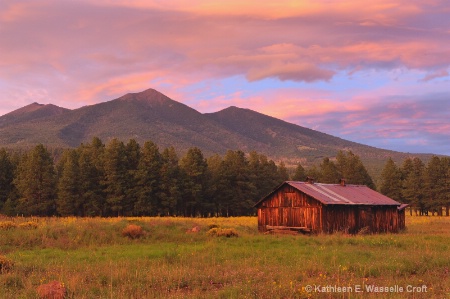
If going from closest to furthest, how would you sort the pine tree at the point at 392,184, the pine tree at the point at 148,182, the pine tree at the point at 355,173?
the pine tree at the point at 148,182 → the pine tree at the point at 355,173 → the pine tree at the point at 392,184

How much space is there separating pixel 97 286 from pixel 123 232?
1348 centimetres

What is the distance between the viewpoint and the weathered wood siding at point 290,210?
3412 centimetres

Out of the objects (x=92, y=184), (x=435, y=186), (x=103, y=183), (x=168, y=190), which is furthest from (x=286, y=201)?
(x=435, y=186)

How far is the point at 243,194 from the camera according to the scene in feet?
226

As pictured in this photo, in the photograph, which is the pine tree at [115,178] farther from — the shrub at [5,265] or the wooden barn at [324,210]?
the shrub at [5,265]

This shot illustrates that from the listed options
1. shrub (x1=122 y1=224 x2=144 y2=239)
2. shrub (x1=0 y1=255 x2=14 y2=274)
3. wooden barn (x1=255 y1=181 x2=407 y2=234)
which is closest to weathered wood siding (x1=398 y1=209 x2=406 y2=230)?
wooden barn (x1=255 y1=181 x2=407 y2=234)

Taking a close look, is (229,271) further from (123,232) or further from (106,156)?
(106,156)

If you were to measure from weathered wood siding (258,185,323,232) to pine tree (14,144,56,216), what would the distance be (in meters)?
33.2

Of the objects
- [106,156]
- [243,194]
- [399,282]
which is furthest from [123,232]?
[243,194]

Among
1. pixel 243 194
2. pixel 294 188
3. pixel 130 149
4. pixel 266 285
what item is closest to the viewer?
pixel 266 285

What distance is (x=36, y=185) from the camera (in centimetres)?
5541

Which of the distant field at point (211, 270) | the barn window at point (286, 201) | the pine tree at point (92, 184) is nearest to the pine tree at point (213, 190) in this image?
the pine tree at point (92, 184)

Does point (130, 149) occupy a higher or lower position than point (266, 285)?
higher

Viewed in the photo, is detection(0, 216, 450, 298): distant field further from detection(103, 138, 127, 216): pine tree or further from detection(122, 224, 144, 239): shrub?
detection(103, 138, 127, 216): pine tree
